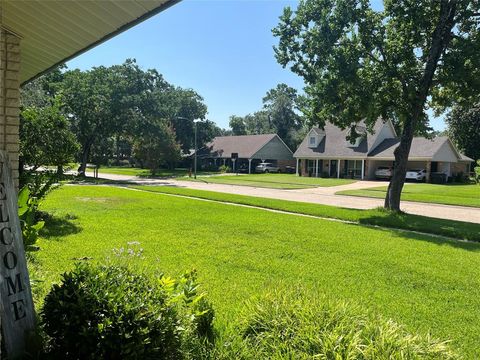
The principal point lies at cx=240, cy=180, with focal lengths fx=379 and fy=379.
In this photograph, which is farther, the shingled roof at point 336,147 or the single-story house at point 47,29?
the shingled roof at point 336,147

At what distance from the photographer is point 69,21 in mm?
3957

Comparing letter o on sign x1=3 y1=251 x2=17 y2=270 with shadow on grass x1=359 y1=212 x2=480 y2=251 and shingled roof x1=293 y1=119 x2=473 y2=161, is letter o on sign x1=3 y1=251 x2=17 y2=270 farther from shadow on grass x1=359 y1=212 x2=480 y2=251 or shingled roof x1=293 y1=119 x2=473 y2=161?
shingled roof x1=293 y1=119 x2=473 y2=161

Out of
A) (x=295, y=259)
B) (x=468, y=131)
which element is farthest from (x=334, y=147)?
(x=295, y=259)

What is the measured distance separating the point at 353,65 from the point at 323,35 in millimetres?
1615

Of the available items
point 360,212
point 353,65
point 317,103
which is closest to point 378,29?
point 353,65

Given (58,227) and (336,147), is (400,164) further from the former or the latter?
(336,147)

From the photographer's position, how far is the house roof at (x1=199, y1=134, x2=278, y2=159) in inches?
2108

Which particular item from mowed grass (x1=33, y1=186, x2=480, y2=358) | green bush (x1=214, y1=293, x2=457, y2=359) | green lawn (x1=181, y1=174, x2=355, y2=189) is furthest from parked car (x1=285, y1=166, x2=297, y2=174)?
green bush (x1=214, y1=293, x2=457, y2=359)

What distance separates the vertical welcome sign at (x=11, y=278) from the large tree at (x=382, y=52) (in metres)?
12.8

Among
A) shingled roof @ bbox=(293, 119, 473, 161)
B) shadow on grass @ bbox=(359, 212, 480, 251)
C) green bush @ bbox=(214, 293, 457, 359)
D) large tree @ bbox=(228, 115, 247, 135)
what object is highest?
large tree @ bbox=(228, 115, 247, 135)

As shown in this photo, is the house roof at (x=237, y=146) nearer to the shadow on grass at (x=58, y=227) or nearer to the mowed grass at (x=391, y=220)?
the mowed grass at (x=391, y=220)

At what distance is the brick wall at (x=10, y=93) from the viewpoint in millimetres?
4172

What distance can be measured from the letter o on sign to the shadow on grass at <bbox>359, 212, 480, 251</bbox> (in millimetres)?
9788

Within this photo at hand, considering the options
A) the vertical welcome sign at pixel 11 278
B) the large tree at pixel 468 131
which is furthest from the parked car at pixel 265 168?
the vertical welcome sign at pixel 11 278
